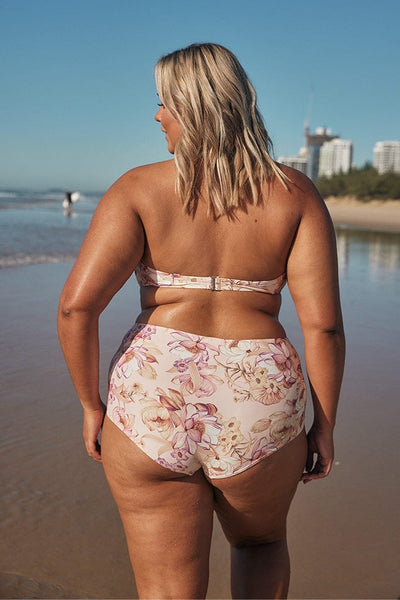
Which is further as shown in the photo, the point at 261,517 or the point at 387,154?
the point at 387,154

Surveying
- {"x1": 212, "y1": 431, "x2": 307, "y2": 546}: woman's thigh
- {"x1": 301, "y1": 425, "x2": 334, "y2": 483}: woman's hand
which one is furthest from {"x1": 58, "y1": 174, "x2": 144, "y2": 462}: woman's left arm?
{"x1": 301, "y1": 425, "x2": 334, "y2": 483}: woman's hand

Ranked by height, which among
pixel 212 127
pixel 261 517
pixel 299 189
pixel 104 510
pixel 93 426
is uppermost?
pixel 212 127

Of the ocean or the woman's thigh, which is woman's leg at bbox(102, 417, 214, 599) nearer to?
the woman's thigh

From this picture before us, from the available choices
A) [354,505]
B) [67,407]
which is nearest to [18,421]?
[67,407]

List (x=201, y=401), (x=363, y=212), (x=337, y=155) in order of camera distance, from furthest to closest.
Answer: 1. (x=337, y=155)
2. (x=363, y=212)
3. (x=201, y=401)

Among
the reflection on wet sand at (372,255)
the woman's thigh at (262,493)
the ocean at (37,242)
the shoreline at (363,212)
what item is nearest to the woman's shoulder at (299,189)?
the woman's thigh at (262,493)

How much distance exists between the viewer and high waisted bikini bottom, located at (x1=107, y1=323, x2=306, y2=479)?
166 centimetres

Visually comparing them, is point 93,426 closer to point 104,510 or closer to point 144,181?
point 144,181

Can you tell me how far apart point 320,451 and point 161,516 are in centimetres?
59

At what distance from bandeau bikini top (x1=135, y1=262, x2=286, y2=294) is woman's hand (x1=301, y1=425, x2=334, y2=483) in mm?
534

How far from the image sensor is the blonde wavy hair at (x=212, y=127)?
165cm

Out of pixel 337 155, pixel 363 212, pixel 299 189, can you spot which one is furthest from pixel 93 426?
pixel 337 155

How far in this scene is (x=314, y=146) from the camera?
142750 millimetres

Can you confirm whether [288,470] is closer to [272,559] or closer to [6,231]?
[272,559]
